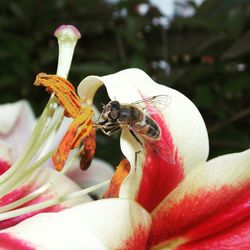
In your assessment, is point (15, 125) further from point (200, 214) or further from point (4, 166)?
point (200, 214)

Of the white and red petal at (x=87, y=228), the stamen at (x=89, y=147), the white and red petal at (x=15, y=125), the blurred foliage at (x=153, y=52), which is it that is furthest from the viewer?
the blurred foliage at (x=153, y=52)

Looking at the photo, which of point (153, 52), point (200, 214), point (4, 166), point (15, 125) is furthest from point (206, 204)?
point (153, 52)

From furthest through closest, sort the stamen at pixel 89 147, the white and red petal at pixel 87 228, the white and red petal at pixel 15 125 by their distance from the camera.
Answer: the white and red petal at pixel 15 125 < the stamen at pixel 89 147 < the white and red petal at pixel 87 228

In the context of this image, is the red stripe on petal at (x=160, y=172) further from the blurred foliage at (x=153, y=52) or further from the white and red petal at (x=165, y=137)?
the blurred foliage at (x=153, y=52)

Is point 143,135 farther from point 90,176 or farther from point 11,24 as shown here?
point 11,24

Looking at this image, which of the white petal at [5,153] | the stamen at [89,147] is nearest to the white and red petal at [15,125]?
the white petal at [5,153]

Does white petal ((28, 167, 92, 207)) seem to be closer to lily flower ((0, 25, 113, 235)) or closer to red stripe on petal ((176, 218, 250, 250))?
lily flower ((0, 25, 113, 235))
